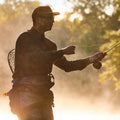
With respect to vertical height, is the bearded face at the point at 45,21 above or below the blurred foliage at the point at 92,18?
below

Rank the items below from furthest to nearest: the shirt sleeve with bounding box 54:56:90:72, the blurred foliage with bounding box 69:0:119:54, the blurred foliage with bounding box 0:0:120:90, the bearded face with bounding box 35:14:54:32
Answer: the blurred foliage with bounding box 69:0:119:54
the blurred foliage with bounding box 0:0:120:90
the shirt sleeve with bounding box 54:56:90:72
the bearded face with bounding box 35:14:54:32

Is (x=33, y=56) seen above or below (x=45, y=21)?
below

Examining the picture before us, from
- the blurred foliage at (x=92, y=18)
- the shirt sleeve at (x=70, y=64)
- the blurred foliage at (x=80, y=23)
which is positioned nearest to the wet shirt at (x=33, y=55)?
the shirt sleeve at (x=70, y=64)

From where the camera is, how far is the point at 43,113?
4.17 m

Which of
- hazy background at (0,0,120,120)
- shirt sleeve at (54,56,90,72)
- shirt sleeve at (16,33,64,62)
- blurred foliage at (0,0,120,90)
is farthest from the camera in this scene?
hazy background at (0,0,120,120)

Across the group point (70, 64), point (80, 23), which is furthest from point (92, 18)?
point (70, 64)

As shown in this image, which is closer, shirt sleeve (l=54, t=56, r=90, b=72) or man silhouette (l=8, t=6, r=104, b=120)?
man silhouette (l=8, t=6, r=104, b=120)

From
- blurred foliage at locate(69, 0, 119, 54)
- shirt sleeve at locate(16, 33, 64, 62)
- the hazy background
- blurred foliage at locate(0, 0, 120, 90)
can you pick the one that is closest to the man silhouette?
shirt sleeve at locate(16, 33, 64, 62)

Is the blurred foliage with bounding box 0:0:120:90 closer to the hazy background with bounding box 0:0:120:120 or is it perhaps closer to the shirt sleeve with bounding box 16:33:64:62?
the hazy background with bounding box 0:0:120:120

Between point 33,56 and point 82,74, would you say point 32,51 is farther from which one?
point 82,74

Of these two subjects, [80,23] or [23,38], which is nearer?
[23,38]

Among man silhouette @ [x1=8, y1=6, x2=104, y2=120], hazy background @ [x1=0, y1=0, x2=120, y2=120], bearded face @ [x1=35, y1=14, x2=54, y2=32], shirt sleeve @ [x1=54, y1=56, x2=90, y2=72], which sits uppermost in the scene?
hazy background @ [x1=0, y1=0, x2=120, y2=120]

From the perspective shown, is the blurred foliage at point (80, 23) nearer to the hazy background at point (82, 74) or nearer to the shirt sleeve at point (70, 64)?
the hazy background at point (82, 74)

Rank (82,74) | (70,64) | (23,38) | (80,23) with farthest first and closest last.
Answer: (82,74), (80,23), (70,64), (23,38)
